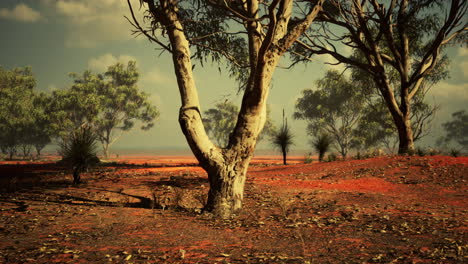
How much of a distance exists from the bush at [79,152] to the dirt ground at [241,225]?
62 centimetres

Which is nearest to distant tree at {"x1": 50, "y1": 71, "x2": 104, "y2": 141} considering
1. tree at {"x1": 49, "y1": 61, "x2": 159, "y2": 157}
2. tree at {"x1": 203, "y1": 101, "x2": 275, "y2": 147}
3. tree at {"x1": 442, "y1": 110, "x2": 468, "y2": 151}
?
tree at {"x1": 49, "y1": 61, "x2": 159, "y2": 157}

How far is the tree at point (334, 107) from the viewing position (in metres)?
39.7

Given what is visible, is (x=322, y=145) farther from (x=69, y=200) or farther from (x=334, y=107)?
(x=334, y=107)

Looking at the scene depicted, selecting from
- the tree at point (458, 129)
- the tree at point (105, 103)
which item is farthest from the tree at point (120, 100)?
the tree at point (458, 129)

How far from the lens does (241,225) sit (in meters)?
5.59

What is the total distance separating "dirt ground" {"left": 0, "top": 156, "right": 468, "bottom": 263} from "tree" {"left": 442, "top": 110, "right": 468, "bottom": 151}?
6925 centimetres

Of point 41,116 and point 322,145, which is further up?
point 41,116

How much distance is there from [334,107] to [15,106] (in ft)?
137

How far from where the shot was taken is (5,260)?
3.83 metres

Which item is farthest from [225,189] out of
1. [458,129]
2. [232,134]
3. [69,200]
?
[458,129]

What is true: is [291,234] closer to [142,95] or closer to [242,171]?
[242,171]

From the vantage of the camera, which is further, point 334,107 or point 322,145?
point 334,107

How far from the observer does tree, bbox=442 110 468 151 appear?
64938 mm

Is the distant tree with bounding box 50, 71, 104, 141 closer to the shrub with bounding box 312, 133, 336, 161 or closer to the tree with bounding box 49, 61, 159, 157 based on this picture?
the tree with bounding box 49, 61, 159, 157
